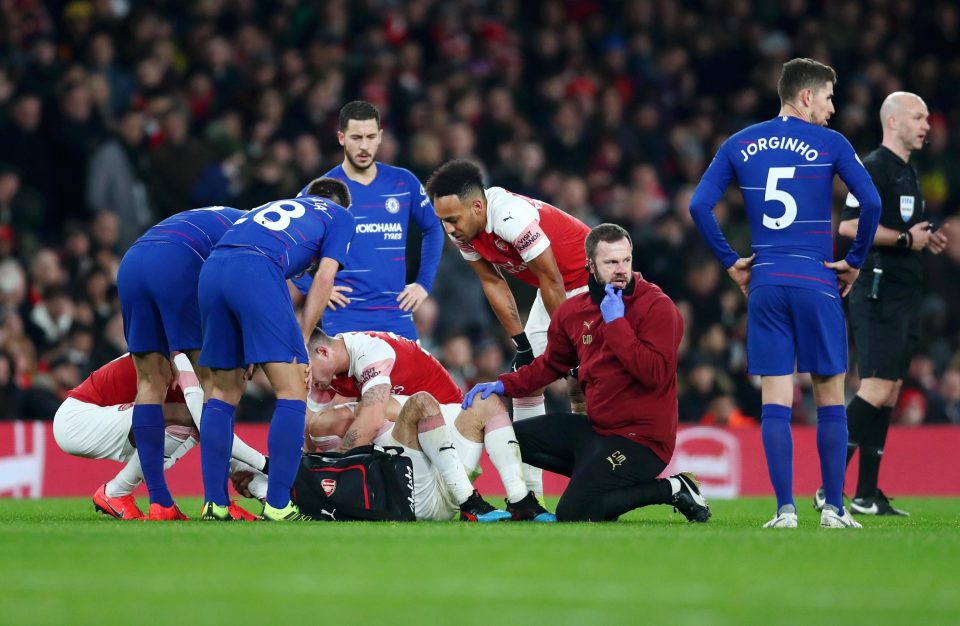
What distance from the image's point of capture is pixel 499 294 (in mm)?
9523

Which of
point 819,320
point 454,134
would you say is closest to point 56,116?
point 454,134

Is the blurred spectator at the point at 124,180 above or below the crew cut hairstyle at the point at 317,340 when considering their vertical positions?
above

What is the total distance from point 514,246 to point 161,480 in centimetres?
251

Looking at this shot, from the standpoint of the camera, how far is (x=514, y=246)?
8.92m

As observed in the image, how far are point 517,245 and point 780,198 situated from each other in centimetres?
194

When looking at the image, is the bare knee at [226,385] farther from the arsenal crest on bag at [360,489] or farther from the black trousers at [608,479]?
the black trousers at [608,479]

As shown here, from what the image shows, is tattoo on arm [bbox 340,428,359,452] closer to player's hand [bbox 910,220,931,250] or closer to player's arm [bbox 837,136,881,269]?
player's arm [bbox 837,136,881,269]

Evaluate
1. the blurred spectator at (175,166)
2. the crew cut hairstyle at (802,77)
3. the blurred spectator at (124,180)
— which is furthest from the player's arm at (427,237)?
the blurred spectator at (124,180)

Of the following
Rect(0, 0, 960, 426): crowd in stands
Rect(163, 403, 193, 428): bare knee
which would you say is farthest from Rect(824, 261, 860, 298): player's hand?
Rect(0, 0, 960, 426): crowd in stands

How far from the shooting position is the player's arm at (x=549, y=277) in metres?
8.87

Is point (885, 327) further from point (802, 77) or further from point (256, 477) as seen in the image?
point (256, 477)

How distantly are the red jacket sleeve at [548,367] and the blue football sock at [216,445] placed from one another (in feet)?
5.23

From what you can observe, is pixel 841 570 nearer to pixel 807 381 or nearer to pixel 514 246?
pixel 514 246

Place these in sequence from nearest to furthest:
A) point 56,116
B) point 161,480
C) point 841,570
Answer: point 841,570 → point 161,480 → point 56,116
